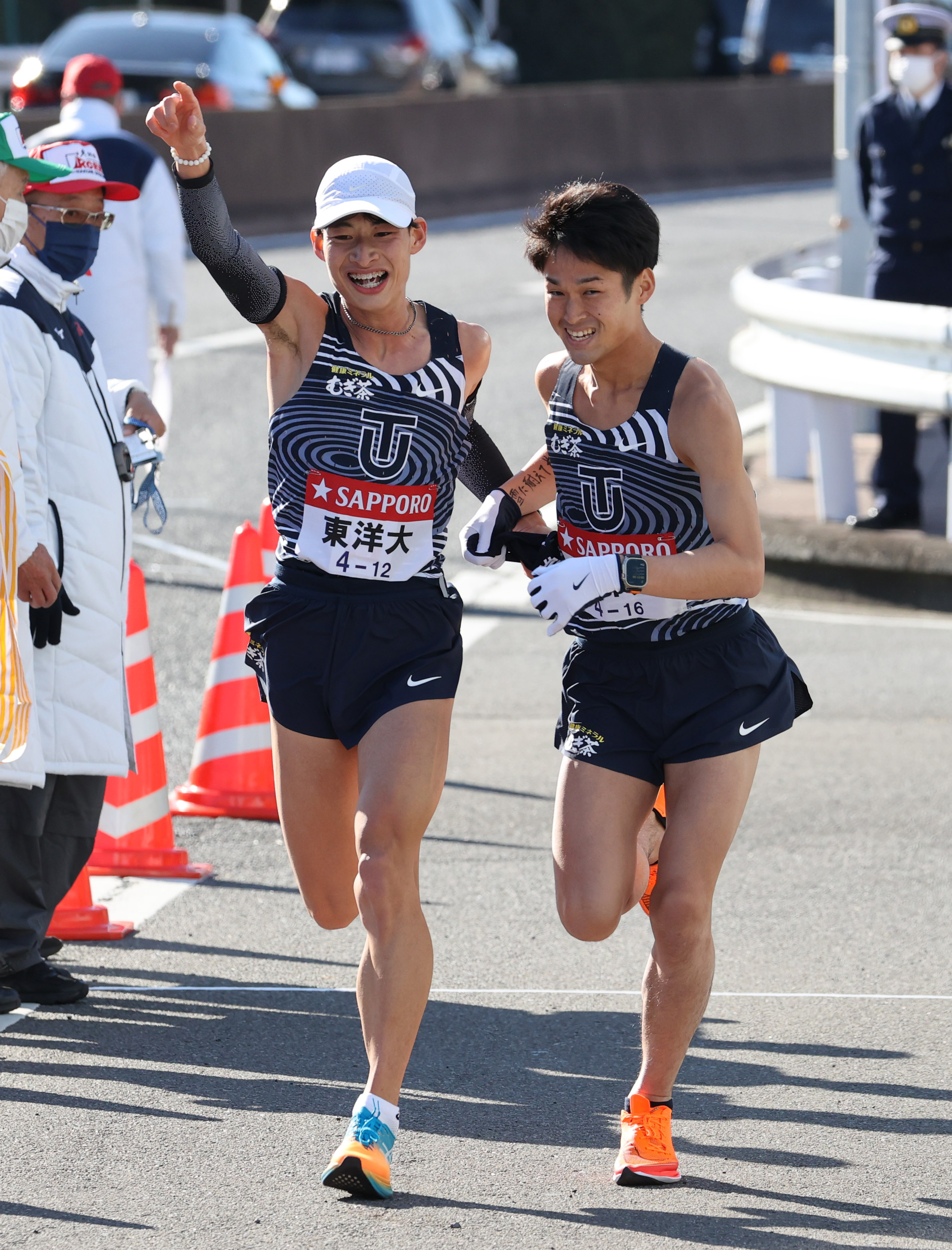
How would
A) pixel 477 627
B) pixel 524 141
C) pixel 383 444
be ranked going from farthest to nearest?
pixel 524 141, pixel 477 627, pixel 383 444

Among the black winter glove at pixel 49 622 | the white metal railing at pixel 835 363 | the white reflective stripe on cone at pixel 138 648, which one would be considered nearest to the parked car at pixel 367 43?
the white metal railing at pixel 835 363

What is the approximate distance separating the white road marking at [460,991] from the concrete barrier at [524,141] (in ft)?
49.4

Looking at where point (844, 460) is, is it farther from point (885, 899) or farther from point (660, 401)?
point (660, 401)

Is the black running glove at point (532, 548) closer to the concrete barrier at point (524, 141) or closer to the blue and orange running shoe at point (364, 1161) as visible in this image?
the blue and orange running shoe at point (364, 1161)

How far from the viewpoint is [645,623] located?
15.2ft

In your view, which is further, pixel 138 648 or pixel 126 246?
pixel 126 246

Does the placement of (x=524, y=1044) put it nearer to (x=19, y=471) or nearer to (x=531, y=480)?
(x=531, y=480)

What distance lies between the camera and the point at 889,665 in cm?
898

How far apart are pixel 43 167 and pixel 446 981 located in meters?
2.35

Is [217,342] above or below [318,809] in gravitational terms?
below

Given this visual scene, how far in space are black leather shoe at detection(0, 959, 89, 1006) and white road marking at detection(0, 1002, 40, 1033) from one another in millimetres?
12

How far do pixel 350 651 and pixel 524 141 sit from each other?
77.6 feet

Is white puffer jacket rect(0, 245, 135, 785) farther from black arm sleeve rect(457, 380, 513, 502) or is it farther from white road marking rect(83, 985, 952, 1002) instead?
black arm sleeve rect(457, 380, 513, 502)

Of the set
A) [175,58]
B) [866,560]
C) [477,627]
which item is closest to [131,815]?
[477,627]
